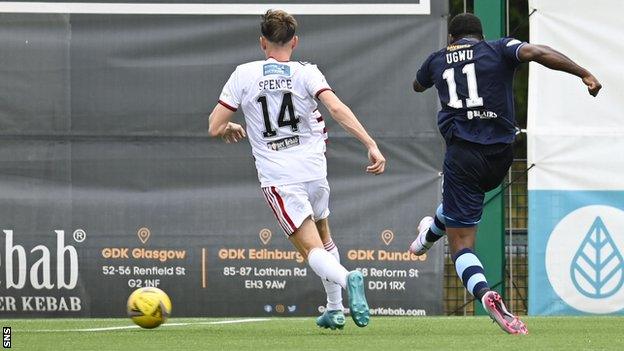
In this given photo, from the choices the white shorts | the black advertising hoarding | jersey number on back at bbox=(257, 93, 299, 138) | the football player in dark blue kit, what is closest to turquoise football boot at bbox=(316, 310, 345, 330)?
the white shorts

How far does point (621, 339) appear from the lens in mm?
7715

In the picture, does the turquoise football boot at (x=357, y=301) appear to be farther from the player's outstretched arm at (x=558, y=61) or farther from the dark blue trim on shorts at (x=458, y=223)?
the player's outstretched arm at (x=558, y=61)

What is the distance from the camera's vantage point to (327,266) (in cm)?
789

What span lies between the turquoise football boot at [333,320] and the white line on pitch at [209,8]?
3856 millimetres

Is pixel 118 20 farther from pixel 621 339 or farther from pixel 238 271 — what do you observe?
pixel 621 339

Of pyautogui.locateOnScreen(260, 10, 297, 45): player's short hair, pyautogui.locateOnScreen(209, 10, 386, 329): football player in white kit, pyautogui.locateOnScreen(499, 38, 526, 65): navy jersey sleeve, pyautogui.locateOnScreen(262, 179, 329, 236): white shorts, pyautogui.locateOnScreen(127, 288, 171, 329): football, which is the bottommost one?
pyautogui.locateOnScreen(127, 288, 171, 329): football

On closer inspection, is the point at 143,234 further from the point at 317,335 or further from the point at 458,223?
the point at 458,223

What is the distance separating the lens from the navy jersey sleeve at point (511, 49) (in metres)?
8.05

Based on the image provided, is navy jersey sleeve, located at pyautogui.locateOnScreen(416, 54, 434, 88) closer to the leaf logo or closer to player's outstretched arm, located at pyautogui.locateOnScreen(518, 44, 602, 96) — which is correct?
player's outstretched arm, located at pyautogui.locateOnScreen(518, 44, 602, 96)

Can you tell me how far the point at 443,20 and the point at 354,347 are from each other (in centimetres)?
519

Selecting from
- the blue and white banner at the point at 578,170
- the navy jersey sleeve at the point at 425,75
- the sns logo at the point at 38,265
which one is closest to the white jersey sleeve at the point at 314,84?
the navy jersey sleeve at the point at 425,75

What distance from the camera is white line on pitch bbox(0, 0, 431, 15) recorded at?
11.6 metres

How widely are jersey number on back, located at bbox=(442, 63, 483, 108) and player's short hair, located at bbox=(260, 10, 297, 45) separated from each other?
1060mm

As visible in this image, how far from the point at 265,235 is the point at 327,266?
3702mm
